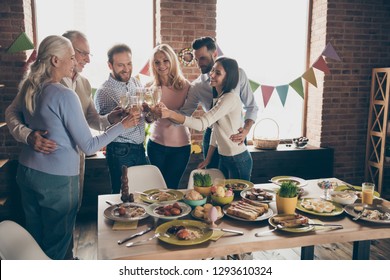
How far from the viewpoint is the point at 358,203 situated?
1905 mm

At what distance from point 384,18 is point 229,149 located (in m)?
2.90

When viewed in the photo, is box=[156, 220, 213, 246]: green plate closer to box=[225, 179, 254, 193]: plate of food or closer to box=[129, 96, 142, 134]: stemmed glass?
box=[225, 179, 254, 193]: plate of food

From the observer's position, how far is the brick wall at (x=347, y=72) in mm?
3980

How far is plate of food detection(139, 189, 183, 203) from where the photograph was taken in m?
1.86

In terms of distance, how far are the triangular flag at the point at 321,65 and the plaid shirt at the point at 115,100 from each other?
88.9 inches

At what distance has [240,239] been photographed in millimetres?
1435

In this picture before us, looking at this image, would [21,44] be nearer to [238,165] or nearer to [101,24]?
[101,24]

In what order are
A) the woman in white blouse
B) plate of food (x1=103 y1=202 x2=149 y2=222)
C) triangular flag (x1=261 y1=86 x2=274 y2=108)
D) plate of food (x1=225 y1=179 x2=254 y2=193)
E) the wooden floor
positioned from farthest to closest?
triangular flag (x1=261 y1=86 x2=274 y2=108) < the wooden floor < the woman in white blouse < plate of food (x1=225 y1=179 x2=254 y2=193) < plate of food (x1=103 y1=202 x2=149 y2=222)

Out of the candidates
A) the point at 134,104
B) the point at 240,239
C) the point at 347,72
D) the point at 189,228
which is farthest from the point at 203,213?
the point at 347,72

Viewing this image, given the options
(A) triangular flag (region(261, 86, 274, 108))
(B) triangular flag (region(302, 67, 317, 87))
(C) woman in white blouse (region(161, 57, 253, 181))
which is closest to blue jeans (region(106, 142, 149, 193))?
(C) woman in white blouse (region(161, 57, 253, 181))

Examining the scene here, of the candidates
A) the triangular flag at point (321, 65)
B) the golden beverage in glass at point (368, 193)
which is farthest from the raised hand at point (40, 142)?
the triangular flag at point (321, 65)

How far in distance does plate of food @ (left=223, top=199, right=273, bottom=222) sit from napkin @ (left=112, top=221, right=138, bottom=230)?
0.42m

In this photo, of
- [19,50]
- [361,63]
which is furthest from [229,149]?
[361,63]

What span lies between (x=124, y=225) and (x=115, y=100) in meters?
1.14
